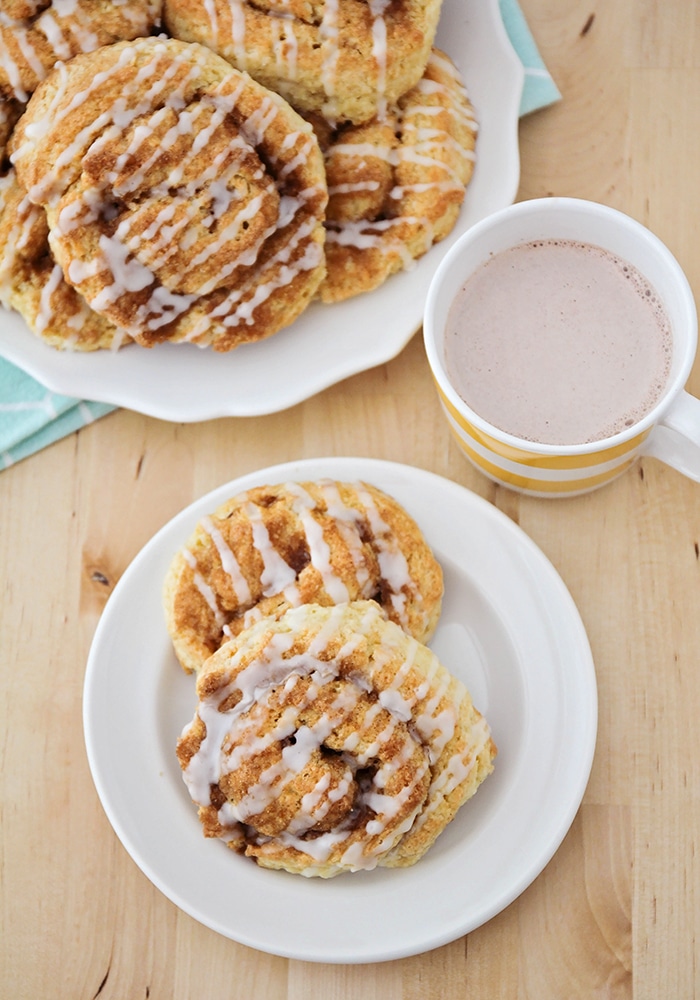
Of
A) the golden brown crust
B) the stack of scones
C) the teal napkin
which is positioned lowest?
the teal napkin

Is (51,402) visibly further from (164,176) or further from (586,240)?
(586,240)

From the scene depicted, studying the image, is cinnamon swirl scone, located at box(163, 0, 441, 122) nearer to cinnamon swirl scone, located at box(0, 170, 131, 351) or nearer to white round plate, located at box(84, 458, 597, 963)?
cinnamon swirl scone, located at box(0, 170, 131, 351)

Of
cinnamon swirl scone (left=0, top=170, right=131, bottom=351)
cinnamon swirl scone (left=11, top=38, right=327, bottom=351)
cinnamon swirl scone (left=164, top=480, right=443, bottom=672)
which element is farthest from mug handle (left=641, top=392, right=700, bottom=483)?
cinnamon swirl scone (left=0, top=170, right=131, bottom=351)

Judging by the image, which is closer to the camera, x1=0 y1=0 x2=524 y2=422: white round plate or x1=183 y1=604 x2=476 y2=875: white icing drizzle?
x1=183 y1=604 x2=476 y2=875: white icing drizzle

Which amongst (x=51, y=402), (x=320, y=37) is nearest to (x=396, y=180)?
(x=320, y=37)

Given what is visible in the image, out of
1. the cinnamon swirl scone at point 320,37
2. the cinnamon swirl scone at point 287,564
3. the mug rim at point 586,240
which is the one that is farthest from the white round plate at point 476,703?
the cinnamon swirl scone at point 320,37

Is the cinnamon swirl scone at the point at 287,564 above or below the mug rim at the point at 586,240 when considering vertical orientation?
below

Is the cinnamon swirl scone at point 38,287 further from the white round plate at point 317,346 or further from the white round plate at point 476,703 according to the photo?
the white round plate at point 476,703
